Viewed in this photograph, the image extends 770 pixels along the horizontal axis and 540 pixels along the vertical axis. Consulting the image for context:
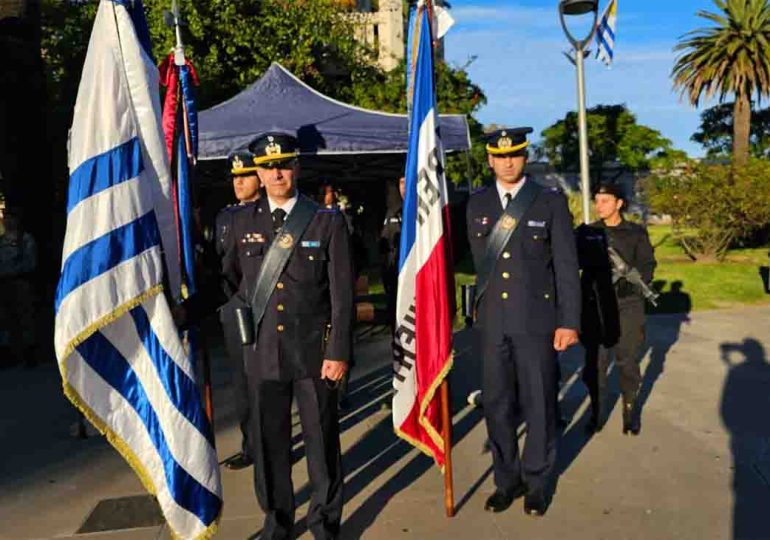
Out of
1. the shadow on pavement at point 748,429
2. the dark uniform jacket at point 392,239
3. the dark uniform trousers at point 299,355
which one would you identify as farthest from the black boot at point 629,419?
A: the dark uniform trousers at point 299,355

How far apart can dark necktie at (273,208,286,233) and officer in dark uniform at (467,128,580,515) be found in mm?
1160

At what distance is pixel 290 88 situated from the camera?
32.4 ft

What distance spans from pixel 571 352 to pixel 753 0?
30146 mm

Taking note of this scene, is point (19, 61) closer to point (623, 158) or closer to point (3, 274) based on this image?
point (3, 274)

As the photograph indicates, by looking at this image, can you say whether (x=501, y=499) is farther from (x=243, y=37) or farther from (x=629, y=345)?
(x=243, y=37)

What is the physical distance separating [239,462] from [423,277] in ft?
6.68

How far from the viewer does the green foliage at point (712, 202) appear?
1617 centimetres

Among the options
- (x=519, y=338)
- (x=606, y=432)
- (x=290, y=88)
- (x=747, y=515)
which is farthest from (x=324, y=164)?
(x=747, y=515)

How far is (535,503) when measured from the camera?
414 cm

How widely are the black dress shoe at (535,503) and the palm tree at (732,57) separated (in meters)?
29.0

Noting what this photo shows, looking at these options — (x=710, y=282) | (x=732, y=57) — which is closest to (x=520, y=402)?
(x=710, y=282)

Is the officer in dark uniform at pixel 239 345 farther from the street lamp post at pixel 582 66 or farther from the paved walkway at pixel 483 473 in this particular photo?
the street lamp post at pixel 582 66

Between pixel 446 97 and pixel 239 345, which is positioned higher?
pixel 446 97

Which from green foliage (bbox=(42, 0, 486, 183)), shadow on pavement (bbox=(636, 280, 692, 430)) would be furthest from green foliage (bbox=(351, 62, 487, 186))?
shadow on pavement (bbox=(636, 280, 692, 430))
